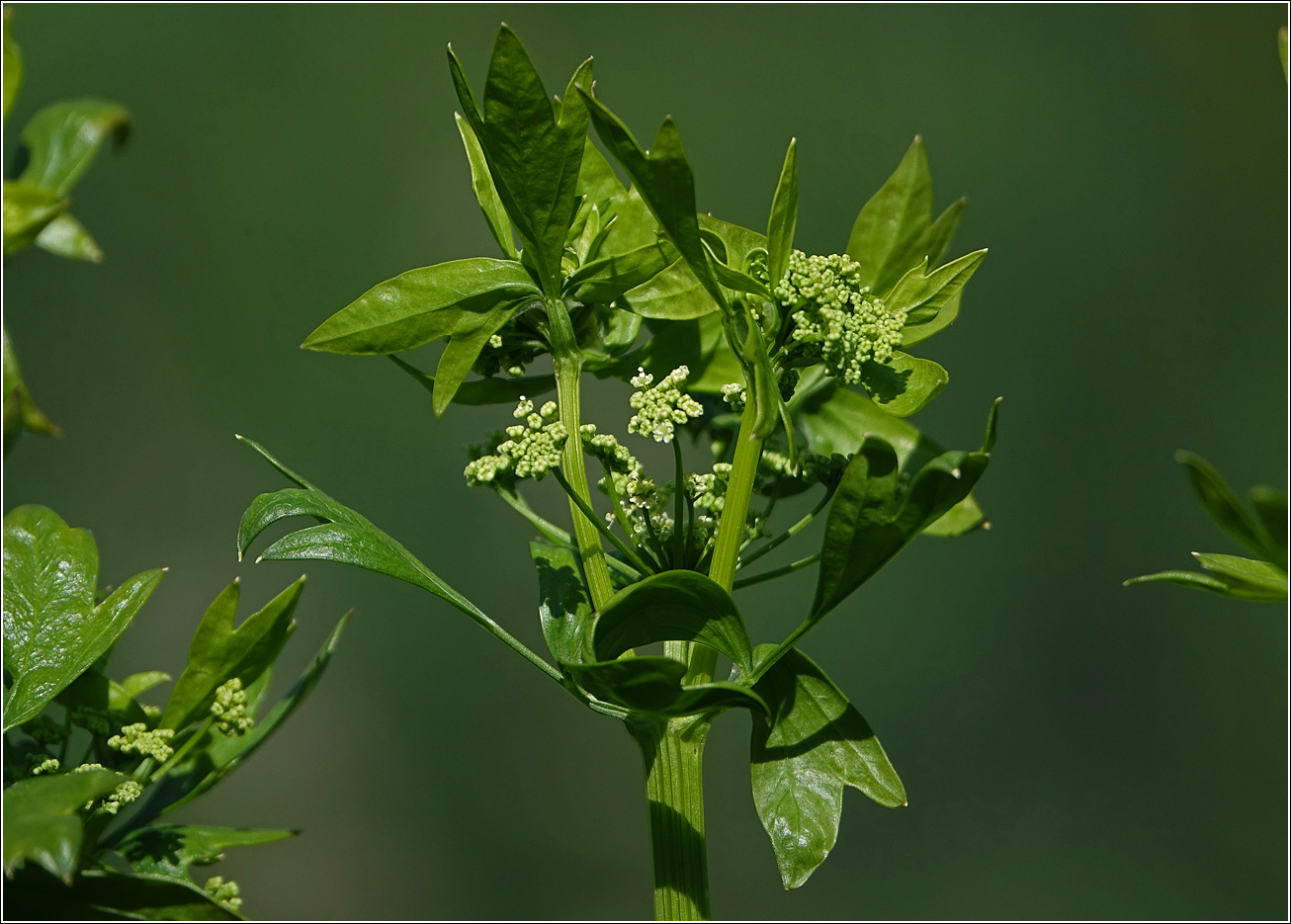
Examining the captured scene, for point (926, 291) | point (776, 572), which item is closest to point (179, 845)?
point (776, 572)

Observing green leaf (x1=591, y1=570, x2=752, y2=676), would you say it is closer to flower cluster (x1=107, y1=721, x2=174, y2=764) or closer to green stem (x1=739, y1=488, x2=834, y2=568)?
green stem (x1=739, y1=488, x2=834, y2=568)

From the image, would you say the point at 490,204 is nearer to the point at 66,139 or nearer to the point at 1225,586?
the point at 66,139

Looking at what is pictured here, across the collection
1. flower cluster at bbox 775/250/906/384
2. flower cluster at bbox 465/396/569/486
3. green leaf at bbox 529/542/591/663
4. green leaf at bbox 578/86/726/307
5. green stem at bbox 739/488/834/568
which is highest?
green leaf at bbox 578/86/726/307

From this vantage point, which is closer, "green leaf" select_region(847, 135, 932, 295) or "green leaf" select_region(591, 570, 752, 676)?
"green leaf" select_region(591, 570, 752, 676)

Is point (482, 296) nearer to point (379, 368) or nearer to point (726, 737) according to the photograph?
point (726, 737)

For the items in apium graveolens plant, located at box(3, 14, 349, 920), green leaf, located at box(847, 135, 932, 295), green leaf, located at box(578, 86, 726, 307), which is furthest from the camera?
green leaf, located at box(847, 135, 932, 295)

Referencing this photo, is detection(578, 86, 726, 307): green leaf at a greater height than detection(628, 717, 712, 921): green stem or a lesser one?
greater

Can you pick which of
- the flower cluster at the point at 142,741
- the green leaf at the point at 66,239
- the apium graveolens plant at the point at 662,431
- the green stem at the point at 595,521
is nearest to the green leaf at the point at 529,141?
the apium graveolens plant at the point at 662,431

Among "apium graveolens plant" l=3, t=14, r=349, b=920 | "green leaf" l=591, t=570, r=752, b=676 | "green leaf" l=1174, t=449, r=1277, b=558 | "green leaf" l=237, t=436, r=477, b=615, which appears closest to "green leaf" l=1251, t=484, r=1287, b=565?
"green leaf" l=1174, t=449, r=1277, b=558
